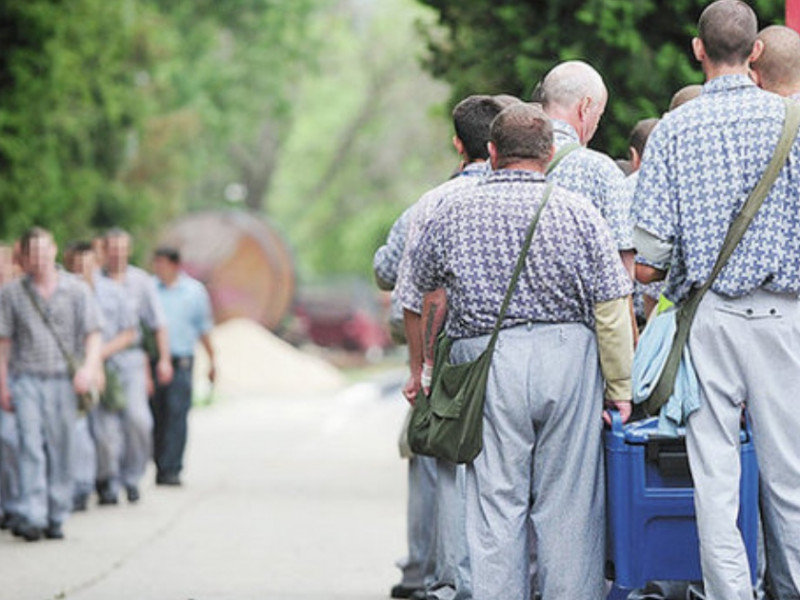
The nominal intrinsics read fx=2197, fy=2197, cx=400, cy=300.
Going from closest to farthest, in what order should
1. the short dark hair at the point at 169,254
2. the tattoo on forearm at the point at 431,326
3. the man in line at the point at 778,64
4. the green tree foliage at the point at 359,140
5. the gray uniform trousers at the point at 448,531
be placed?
the man in line at the point at 778,64, the tattoo on forearm at the point at 431,326, the gray uniform trousers at the point at 448,531, the short dark hair at the point at 169,254, the green tree foliage at the point at 359,140

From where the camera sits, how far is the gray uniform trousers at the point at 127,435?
1625 cm

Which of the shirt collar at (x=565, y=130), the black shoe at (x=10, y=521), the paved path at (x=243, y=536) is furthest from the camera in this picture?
the black shoe at (x=10, y=521)

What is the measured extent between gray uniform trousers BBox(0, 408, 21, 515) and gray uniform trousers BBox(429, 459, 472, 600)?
16.5 ft

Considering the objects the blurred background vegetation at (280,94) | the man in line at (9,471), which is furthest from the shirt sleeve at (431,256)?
the man in line at (9,471)

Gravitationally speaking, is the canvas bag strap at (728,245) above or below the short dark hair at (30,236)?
above

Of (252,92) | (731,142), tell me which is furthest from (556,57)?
(252,92)

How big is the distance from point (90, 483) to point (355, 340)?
37386mm

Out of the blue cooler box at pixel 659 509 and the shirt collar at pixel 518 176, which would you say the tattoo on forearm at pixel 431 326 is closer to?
the shirt collar at pixel 518 176

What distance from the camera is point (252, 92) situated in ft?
155

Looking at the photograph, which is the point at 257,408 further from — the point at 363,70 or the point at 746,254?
the point at 363,70

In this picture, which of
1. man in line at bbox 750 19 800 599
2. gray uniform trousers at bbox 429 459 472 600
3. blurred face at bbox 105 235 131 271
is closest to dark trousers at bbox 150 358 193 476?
blurred face at bbox 105 235 131 271

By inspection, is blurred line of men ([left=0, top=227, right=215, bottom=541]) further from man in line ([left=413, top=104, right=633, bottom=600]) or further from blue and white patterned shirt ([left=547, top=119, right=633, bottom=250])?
man in line ([left=413, top=104, right=633, bottom=600])

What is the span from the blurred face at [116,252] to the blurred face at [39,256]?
9.39 feet

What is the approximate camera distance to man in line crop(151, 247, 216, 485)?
59.5ft
